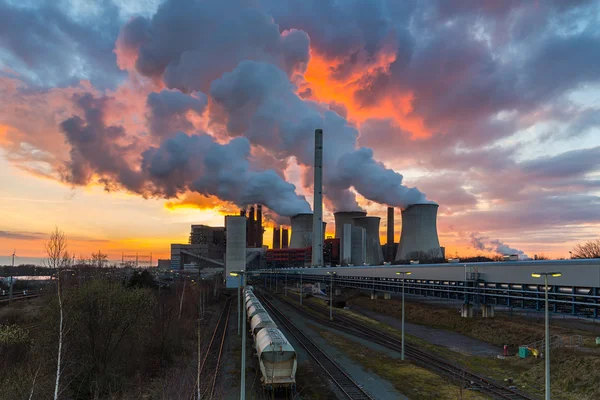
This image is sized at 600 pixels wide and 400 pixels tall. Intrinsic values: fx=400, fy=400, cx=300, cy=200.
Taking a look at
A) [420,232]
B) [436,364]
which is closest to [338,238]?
[420,232]

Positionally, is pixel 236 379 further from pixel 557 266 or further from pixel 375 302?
pixel 375 302

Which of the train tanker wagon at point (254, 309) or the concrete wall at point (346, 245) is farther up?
the concrete wall at point (346, 245)

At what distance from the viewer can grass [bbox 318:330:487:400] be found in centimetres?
2270

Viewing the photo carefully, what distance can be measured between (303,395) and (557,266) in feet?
75.7

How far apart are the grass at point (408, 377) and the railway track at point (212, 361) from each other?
1069cm

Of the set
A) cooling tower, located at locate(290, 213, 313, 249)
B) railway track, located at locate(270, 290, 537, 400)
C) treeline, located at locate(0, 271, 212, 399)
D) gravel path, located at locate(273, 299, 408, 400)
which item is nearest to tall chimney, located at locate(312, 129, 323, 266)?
cooling tower, located at locate(290, 213, 313, 249)

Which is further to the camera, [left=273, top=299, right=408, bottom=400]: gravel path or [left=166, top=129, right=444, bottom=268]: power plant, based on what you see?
[left=166, top=129, right=444, bottom=268]: power plant

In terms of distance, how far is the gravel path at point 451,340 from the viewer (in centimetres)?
3456

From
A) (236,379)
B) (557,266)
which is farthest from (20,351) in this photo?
(557,266)

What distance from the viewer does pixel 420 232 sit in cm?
9019

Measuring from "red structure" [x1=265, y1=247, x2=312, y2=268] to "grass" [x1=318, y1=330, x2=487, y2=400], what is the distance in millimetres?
99417

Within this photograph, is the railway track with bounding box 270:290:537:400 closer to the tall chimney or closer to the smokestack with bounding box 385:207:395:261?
the tall chimney

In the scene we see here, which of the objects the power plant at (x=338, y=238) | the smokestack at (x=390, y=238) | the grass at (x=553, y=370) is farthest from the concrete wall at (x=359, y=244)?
the grass at (x=553, y=370)

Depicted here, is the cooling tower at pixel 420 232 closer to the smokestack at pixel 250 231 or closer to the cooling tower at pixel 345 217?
the cooling tower at pixel 345 217
